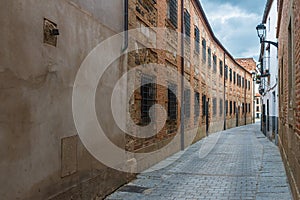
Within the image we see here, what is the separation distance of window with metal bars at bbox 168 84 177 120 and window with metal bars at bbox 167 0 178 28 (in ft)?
7.54

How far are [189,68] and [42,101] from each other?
10.7m

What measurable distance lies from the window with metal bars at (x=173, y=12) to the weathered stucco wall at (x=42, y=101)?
5978 millimetres

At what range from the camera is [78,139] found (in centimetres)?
473

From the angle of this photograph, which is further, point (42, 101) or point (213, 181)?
point (213, 181)

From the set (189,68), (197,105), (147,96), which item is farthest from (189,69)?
(147,96)

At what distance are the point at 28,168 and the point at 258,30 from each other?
402 inches

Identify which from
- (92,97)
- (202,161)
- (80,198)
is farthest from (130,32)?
(202,161)

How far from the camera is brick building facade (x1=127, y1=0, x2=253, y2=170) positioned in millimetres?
7656

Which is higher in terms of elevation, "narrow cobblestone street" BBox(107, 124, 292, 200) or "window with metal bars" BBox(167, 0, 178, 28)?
"window with metal bars" BBox(167, 0, 178, 28)

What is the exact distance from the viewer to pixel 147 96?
Result: 8.29 metres

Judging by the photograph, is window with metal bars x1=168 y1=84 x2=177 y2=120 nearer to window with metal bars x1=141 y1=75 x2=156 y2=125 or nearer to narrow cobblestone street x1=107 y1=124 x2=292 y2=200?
narrow cobblestone street x1=107 y1=124 x2=292 y2=200

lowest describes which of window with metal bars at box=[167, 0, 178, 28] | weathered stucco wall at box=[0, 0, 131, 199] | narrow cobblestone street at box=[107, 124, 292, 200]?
narrow cobblestone street at box=[107, 124, 292, 200]

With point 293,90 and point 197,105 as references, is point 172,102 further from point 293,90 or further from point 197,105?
point 293,90

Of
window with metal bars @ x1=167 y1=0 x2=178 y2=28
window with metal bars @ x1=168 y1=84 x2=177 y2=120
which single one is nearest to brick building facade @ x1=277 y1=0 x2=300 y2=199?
window with metal bars @ x1=168 y1=84 x2=177 y2=120
